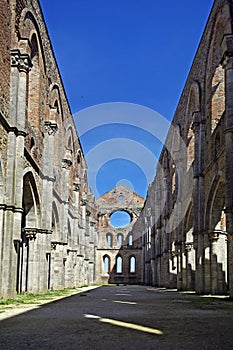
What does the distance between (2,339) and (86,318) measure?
309 centimetres

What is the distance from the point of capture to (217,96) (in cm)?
2252

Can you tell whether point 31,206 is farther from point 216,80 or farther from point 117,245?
point 117,245

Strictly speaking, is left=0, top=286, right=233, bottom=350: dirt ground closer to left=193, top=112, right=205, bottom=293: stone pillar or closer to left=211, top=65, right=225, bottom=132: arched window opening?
left=193, top=112, right=205, bottom=293: stone pillar

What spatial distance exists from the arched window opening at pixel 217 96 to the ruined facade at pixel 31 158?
7.33m

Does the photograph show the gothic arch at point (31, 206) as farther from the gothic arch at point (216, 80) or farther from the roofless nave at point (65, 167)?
the gothic arch at point (216, 80)

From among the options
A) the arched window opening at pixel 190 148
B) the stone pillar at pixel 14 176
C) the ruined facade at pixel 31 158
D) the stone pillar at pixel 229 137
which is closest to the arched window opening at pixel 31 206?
the ruined facade at pixel 31 158

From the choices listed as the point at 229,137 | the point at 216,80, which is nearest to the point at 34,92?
A: the point at 216,80

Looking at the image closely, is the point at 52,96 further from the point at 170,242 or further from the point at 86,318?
the point at 86,318

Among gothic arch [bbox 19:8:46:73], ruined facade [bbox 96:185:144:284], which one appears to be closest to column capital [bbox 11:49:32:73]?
gothic arch [bbox 19:8:46:73]

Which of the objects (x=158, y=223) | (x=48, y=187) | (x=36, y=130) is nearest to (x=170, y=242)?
(x=158, y=223)

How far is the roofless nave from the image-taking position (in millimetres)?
16312

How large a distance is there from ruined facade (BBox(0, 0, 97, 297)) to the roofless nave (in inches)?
1.3

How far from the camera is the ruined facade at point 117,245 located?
59700 millimetres

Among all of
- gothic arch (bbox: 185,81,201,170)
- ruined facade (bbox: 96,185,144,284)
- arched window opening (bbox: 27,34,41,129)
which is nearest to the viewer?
arched window opening (bbox: 27,34,41,129)
